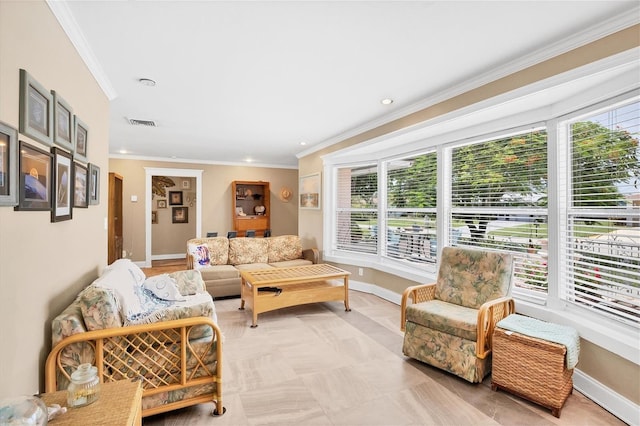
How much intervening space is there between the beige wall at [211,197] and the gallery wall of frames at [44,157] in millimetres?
5012

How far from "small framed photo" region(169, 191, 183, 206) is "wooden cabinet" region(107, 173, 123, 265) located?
1662 millimetres

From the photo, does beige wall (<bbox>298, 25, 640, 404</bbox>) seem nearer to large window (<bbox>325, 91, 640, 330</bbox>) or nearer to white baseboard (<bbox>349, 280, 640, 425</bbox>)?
white baseboard (<bbox>349, 280, 640, 425</bbox>)

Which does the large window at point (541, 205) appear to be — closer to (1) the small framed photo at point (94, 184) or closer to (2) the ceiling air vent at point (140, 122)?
(2) the ceiling air vent at point (140, 122)

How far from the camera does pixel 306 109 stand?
3.68m

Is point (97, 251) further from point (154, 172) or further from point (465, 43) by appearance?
point (154, 172)

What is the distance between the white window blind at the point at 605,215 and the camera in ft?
6.99

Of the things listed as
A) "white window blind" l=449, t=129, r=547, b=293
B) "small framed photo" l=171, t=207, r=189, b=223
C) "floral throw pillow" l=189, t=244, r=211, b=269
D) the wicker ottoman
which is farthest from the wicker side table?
"small framed photo" l=171, t=207, r=189, b=223

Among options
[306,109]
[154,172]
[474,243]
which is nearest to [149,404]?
[306,109]

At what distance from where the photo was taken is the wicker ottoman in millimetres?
2033

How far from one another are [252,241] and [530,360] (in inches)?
166

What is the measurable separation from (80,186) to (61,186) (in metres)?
0.43

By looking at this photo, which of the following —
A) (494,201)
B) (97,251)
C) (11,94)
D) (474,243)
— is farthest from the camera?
(474,243)

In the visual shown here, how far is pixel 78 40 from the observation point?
2104mm

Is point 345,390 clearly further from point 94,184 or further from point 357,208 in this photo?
point 357,208
